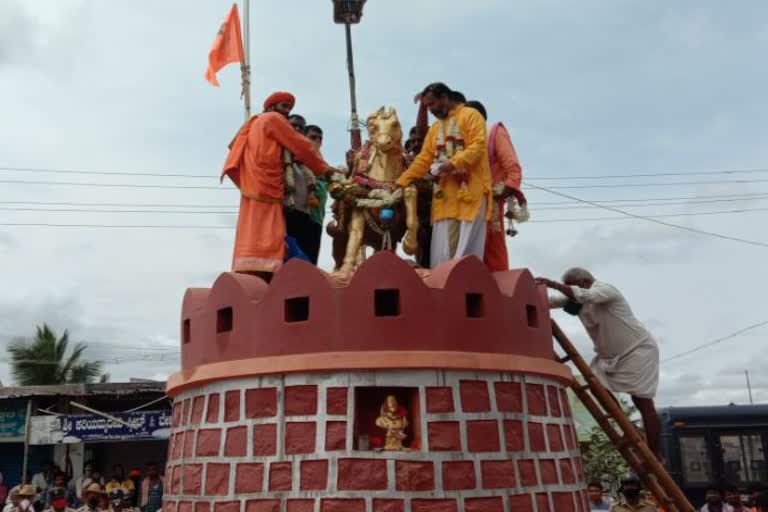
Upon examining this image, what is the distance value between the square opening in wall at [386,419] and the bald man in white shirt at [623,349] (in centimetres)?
271

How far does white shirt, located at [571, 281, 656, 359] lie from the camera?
29.3 feet

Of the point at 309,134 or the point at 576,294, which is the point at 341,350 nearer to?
the point at 576,294

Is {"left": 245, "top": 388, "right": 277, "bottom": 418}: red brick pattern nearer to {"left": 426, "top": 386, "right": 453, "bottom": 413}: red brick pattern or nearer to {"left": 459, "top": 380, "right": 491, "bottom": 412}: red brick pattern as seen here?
{"left": 426, "top": 386, "right": 453, "bottom": 413}: red brick pattern

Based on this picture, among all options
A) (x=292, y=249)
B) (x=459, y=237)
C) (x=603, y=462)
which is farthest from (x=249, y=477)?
(x=603, y=462)

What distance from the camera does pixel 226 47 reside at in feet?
39.2

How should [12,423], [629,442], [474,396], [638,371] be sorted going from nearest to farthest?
[474,396] < [629,442] < [638,371] < [12,423]

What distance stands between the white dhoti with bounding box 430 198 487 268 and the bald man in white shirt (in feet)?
3.66

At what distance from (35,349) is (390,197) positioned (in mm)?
20929

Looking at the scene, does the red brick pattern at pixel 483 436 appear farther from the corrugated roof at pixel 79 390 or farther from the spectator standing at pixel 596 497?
the corrugated roof at pixel 79 390

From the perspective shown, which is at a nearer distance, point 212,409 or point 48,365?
point 212,409

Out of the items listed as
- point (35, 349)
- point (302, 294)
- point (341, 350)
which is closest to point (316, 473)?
point (341, 350)

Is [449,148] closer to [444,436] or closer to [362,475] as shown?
[444,436]

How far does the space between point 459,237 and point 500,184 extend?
0.87m

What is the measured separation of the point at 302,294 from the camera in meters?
7.11
